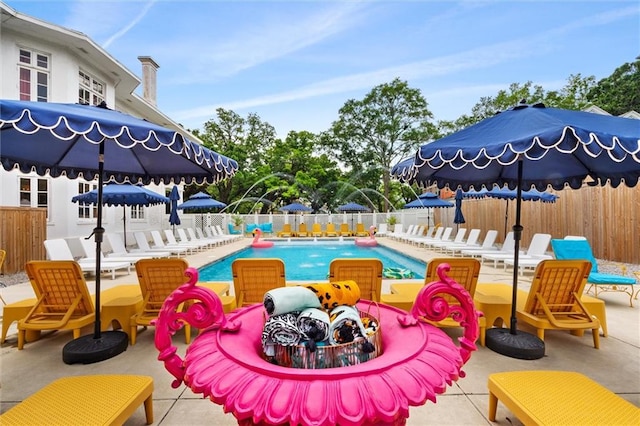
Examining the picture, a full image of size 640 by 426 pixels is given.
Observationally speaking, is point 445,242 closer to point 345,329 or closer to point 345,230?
point 345,230

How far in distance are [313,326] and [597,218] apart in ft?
37.8

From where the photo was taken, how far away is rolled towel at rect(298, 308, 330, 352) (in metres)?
1.36

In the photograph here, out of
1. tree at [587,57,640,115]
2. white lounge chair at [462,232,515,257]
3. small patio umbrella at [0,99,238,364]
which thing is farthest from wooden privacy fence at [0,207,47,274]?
tree at [587,57,640,115]

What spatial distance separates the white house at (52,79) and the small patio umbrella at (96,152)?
5779 mm

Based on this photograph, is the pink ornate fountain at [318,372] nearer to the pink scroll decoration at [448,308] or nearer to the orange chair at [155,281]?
the pink scroll decoration at [448,308]

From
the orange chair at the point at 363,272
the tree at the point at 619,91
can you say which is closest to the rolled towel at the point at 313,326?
the orange chair at the point at 363,272

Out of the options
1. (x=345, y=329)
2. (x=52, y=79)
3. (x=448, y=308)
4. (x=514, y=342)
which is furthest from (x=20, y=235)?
(x=514, y=342)

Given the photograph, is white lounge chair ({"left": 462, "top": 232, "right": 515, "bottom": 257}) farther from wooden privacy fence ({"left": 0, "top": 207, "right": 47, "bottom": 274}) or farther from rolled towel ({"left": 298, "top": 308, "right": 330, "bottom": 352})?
wooden privacy fence ({"left": 0, "top": 207, "right": 47, "bottom": 274})

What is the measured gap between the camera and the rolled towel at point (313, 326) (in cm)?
136

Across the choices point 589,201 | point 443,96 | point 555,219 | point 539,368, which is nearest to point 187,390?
point 539,368

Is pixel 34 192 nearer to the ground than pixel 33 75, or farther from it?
nearer to the ground

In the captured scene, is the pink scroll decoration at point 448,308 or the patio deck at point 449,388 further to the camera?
the patio deck at point 449,388

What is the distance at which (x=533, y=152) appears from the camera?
2.63m

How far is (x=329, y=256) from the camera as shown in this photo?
1288cm
